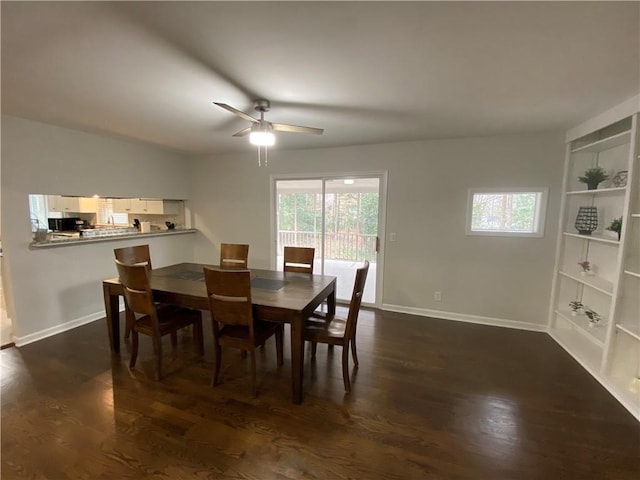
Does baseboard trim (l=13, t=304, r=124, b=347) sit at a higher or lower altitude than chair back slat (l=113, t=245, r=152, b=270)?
lower

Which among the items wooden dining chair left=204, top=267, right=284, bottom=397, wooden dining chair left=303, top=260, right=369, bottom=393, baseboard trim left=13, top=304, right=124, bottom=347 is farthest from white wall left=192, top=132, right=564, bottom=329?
baseboard trim left=13, top=304, right=124, bottom=347

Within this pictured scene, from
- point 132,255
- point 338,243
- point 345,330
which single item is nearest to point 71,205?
point 132,255

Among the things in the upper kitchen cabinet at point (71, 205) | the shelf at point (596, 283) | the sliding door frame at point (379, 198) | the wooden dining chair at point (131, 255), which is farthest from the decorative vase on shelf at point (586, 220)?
the upper kitchen cabinet at point (71, 205)

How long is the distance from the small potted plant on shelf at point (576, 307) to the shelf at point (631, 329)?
862 mm

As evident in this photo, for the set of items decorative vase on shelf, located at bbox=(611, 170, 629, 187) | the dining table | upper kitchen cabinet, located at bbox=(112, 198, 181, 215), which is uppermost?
decorative vase on shelf, located at bbox=(611, 170, 629, 187)

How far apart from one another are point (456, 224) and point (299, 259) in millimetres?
2083

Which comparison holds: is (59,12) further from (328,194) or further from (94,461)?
(328,194)

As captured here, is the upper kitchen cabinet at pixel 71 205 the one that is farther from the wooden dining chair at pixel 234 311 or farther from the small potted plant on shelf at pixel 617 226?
the small potted plant on shelf at pixel 617 226

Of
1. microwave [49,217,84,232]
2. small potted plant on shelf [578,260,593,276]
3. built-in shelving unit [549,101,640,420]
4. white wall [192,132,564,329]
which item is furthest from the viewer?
microwave [49,217,84,232]

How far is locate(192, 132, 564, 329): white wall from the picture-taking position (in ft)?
10.8

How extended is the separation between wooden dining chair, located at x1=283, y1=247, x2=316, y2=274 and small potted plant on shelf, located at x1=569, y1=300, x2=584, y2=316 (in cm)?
295

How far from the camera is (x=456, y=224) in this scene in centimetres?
361

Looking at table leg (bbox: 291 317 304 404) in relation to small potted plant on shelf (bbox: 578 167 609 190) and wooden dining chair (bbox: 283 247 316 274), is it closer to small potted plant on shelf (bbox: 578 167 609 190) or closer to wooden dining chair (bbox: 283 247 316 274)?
wooden dining chair (bbox: 283 247 316 274)

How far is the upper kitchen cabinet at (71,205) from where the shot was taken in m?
4.45
